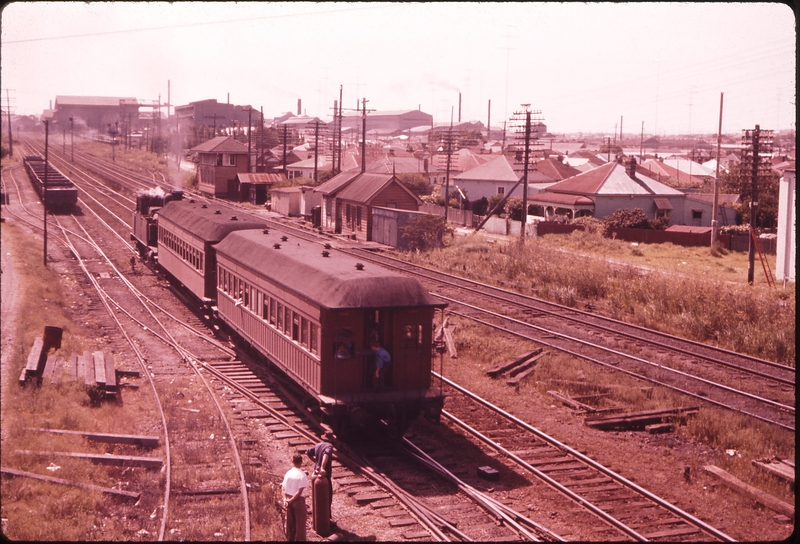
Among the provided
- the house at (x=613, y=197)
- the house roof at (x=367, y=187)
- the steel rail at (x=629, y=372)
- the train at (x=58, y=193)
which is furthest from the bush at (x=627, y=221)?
the train at (x=58, y=193)

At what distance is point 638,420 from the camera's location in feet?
51.2

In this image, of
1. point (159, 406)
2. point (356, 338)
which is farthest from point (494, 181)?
point (356, 338)

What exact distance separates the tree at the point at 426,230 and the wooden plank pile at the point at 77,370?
24.1 m

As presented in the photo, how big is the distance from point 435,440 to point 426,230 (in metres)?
27.7

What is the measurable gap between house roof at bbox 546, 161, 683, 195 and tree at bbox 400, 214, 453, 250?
57.1ft

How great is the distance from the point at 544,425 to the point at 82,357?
11.2 meters

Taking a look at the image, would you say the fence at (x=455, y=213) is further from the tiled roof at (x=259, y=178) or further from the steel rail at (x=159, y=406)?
the steel rail at (x=159, y=406)

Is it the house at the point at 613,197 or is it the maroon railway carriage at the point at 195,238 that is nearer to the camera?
the maroon railway carriage at the point at 195,238

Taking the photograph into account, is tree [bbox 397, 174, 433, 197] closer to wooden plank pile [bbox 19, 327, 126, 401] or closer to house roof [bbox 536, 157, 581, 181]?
house roof [bbox 536, 157, 581, 181]

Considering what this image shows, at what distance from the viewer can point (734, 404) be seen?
1677 cm

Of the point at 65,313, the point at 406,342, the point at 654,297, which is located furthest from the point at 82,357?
the point at 654,297

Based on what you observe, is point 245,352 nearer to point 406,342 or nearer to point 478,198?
point 406,342

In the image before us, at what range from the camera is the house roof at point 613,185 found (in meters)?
55.0

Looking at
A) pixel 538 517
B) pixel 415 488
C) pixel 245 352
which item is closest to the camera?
pixel 538 517
